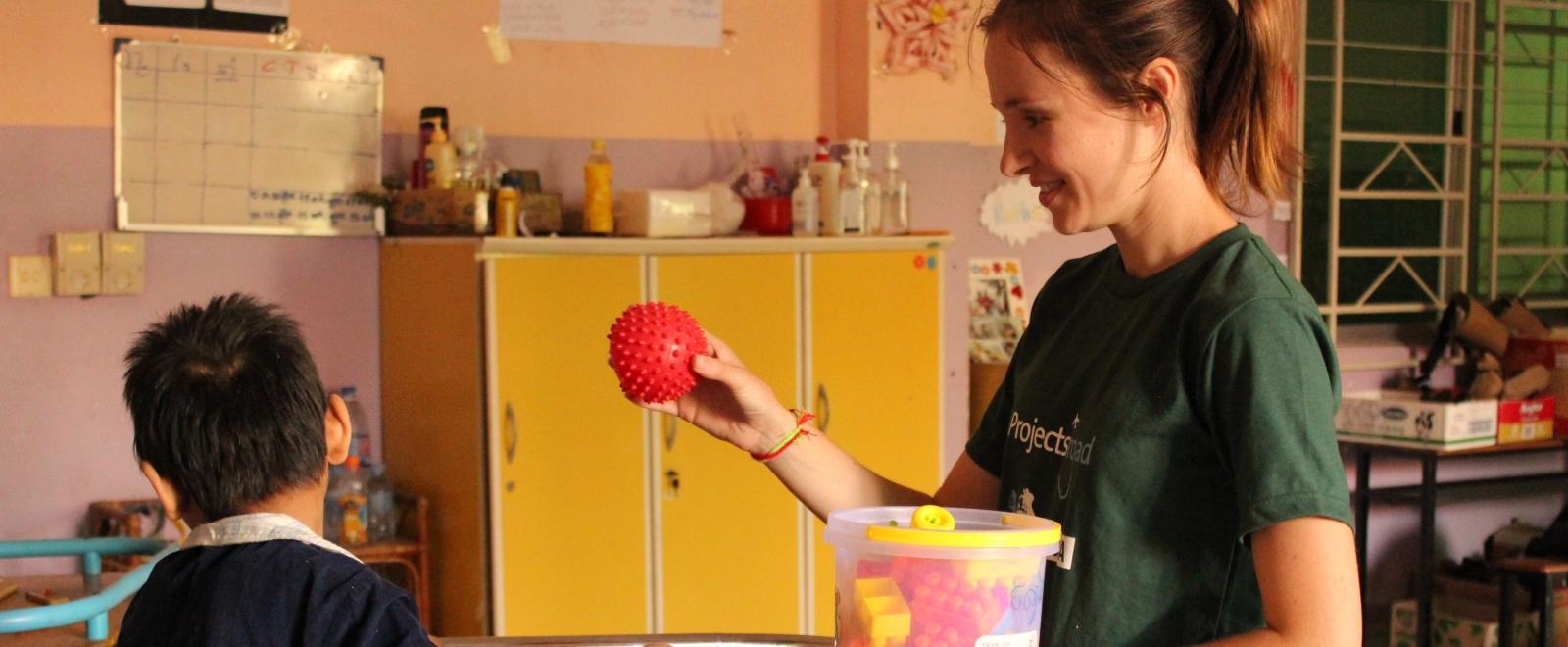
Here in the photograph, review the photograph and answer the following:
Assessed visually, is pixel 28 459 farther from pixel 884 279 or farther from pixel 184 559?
pixel 184 559

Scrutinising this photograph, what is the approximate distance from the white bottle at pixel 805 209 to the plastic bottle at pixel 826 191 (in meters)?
0.02

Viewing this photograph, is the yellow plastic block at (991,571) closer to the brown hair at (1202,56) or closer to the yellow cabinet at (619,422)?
the brown hair at (1202,56)

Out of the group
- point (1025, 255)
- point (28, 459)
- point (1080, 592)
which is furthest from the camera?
point (1025, 255)

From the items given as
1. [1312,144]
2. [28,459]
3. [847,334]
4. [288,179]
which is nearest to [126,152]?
[288,179]

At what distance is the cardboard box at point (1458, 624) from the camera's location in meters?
4.48

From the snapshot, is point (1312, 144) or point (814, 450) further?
point (1312, 144)

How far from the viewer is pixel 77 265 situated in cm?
357

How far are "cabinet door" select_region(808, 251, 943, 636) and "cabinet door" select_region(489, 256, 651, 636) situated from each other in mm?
488

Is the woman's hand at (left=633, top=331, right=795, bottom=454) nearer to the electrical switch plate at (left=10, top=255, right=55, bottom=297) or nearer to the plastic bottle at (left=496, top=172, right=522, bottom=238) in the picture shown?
the plastic bottle at (left=496, top=172, right=522, bottom=238)

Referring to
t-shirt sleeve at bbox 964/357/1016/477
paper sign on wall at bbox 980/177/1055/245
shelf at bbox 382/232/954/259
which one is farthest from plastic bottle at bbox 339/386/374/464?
t-shirt sleeve at bbox 964/357/1016/477

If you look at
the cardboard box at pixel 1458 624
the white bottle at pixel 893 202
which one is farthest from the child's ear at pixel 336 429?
the cardboard box at pixel 1458 624

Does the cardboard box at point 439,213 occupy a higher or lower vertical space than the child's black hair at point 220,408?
higher

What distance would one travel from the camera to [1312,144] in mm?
4781

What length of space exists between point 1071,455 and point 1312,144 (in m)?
3.94
